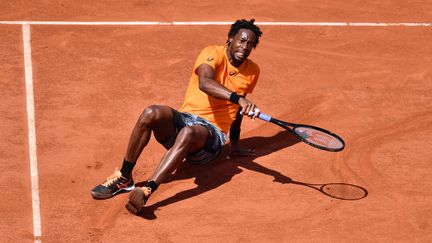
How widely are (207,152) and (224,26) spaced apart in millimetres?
4506

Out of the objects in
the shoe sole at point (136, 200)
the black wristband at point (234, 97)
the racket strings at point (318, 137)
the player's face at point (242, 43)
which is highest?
the player's face at point (242, 43)

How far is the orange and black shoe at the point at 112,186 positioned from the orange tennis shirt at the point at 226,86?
1022mm

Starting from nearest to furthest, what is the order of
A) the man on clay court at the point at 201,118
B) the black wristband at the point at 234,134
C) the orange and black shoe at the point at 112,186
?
the man on clay court at the point at 201,118 → the orange and black shoe at the point at 112,186 → the black wristband at the point at 234,134

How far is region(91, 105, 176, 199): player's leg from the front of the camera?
9.45 m

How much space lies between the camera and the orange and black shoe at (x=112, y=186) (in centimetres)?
959

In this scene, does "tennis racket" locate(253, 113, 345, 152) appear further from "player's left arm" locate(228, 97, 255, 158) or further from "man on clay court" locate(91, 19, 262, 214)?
"player's left arm" locate(228, 97, 255, 158)

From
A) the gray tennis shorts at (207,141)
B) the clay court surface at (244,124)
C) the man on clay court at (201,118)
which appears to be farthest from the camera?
the gray tennis shorts at (207,141)

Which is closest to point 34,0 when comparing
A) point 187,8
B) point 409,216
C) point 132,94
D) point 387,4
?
point 187,8

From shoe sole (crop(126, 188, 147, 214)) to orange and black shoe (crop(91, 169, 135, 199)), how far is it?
1.37 ft

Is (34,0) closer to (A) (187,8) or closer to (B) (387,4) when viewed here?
(A) (187,8)

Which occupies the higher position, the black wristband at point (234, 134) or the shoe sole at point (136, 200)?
the black wristband at point (234, 134)

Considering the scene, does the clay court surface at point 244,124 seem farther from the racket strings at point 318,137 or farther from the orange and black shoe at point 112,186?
the racket strings at point 318,137

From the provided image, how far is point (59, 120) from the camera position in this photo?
11.2 metres

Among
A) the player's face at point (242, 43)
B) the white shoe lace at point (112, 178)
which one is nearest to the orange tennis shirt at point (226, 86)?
the player's face at point (242, 43)
